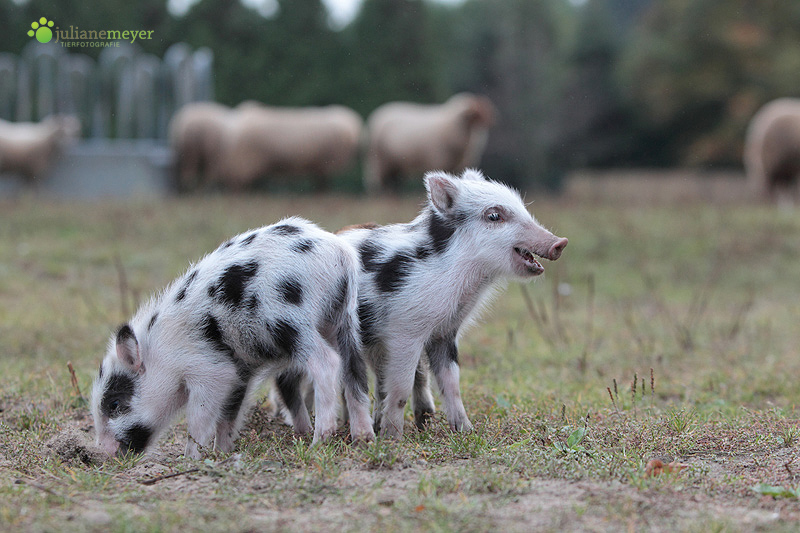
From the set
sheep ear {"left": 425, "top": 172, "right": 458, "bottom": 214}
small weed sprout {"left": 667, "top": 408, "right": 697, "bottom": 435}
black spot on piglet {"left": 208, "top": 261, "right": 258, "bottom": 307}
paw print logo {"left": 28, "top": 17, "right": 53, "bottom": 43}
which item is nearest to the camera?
black spot on piglet {"left": 208, "top": 261, "right": 258, "bottom": 307}

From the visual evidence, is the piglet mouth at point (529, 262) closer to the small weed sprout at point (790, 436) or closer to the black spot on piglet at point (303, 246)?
the black spot on piglet at point (303, 246)

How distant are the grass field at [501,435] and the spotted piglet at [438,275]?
12.3 inches

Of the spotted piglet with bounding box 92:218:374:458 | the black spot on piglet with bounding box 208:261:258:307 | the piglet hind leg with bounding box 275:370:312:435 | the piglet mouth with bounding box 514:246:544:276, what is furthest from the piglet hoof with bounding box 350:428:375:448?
the piglet mouth with bounding box 514:246:544:276

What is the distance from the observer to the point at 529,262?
4234 mm

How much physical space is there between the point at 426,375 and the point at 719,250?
8261 mm

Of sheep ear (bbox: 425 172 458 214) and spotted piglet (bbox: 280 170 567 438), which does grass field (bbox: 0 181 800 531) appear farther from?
sheep ear (bbox: 425 172 458 214)

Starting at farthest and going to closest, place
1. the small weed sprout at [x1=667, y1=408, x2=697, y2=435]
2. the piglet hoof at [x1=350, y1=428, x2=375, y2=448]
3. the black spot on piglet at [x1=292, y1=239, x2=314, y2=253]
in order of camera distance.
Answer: the small weed sprout at [x1=667, y1=408, x2=697, y2=435] < the black spot on piglet at [x1=292, y1=239, x2=314, y2=253] < the piglet hoof at [x1=350, y1=428, x2=375, y2=448]

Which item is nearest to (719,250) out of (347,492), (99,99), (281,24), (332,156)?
(332,156)

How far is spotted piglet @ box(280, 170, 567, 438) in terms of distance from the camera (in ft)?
13.5

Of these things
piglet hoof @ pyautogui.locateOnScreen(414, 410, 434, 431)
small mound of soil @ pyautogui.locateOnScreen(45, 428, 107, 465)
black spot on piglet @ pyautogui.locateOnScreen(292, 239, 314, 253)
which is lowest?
small mound of soil @ pyautogui.locateOnScreen(45, 428, 107, 465)

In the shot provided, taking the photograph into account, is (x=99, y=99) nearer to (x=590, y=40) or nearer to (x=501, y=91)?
(x=501, y=91)

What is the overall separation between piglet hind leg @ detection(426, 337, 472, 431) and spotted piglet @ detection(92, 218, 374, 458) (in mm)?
443

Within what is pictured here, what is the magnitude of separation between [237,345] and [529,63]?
27.5 m

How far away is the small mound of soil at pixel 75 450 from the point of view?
4039 millimetres
